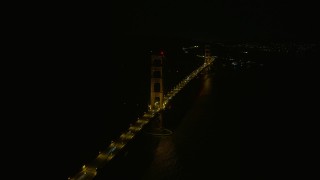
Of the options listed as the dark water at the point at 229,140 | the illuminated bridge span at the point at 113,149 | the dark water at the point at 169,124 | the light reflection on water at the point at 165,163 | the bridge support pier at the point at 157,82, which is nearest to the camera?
the illuminated bridge span at the point at 113,149

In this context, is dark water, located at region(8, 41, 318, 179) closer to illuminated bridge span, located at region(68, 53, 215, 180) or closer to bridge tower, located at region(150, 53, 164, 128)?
illuminated bridge span, located at region(68, 53, 215, 180)

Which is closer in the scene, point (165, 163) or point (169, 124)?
point (165, 163)

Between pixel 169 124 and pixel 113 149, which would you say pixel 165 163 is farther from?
pixel 169 124

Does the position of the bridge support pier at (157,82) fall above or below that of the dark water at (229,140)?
above

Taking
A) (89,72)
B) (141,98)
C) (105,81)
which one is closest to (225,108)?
(141,98)

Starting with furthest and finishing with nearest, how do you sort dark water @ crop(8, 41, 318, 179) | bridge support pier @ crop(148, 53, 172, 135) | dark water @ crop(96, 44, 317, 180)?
bridge support pier @ crop(148, 53, 172, 135), dark water @ crop(8, 41, 318, 179), dark water @ crop(96, 44, 317, 180)

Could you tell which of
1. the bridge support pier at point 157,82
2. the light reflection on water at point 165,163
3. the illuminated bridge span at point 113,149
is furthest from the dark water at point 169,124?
the bridge support pier at point 157,82

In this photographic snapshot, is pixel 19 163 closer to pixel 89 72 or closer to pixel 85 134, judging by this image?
pixel 85 134

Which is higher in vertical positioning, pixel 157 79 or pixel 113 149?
pixel 157 79

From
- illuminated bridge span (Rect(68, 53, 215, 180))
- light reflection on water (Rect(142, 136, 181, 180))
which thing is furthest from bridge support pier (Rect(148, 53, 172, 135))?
light reflection on water (Rect(142, 136, 181, 180))

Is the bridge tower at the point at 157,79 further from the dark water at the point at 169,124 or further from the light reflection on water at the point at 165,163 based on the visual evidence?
the light reflection on water at the point at 165,163

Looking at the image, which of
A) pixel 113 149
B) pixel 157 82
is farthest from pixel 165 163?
pixel 157 82
